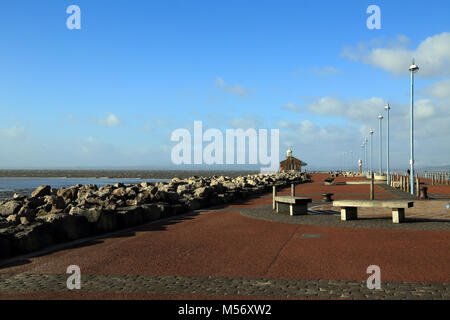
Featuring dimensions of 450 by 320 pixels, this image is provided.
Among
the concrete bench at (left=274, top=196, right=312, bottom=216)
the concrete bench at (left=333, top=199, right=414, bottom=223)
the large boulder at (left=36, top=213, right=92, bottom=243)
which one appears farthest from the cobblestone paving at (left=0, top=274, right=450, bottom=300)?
the concrete bench at (left=274, top=196, right=312, bottom=216)

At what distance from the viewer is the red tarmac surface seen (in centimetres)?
697

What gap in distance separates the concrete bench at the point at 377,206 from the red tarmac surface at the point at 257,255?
149 centimetres

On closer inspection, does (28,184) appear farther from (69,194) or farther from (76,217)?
(76,217)

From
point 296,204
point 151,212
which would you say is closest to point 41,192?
point 151,212

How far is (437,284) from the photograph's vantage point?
617 centimetres

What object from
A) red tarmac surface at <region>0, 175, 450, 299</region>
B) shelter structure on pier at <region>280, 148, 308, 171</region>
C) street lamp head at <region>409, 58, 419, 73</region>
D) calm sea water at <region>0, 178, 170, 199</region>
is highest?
street lamp head at <region>409, 58, 419, 73</region>

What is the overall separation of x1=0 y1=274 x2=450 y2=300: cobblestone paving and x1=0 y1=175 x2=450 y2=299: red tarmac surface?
0.27m

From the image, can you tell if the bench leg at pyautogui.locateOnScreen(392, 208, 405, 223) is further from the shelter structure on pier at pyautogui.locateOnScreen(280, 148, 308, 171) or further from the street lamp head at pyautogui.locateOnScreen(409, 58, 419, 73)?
the shelter structure on pier at pyautogui.locateOnScreen(280, 148, 308, 171)

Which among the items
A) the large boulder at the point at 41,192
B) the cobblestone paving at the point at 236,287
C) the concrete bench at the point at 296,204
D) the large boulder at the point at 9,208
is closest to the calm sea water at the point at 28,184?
the large boulder at the point at 41,192

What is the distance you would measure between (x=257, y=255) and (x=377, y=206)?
5.81 meters

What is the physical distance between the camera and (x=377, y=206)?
1265cm

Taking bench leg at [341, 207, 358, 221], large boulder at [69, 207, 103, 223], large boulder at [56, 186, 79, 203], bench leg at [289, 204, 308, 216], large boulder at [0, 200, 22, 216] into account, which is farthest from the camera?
large boulder at [56, 186, 79, 203]

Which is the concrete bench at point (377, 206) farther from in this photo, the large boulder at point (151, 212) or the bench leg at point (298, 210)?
the large boulder at point (151, 212)
